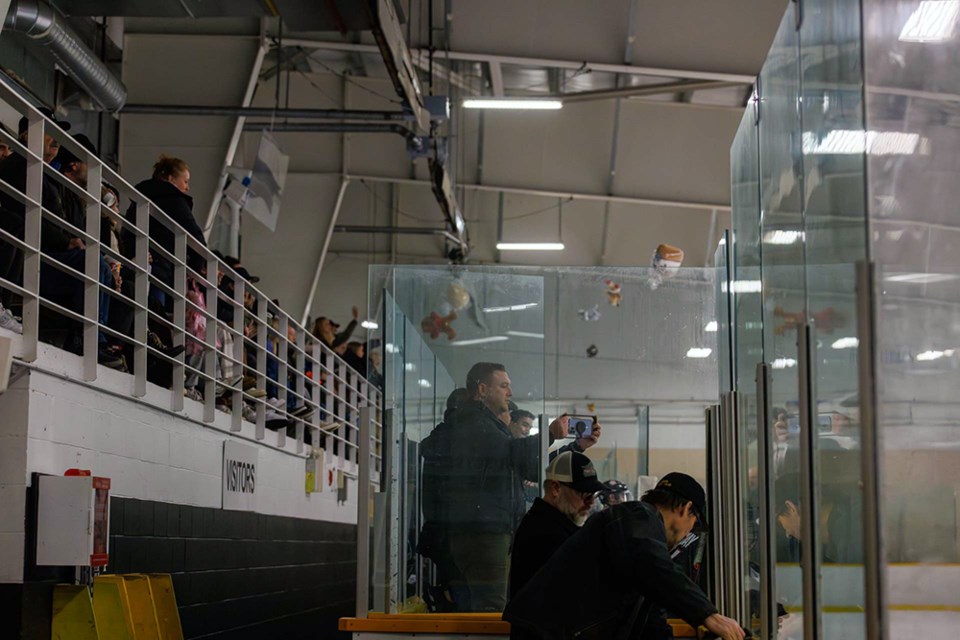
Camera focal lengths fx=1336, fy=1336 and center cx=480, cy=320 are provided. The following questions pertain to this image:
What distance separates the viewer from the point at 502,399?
6.37m

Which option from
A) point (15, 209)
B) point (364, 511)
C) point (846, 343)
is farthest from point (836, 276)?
point (15, 209)

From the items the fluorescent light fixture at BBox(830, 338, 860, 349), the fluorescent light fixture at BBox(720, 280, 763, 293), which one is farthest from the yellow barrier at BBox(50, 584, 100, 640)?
the fluorescent light fixture at BBox(830, 338, 860, 349)

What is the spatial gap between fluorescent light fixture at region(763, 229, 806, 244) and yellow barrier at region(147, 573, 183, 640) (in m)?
3.66

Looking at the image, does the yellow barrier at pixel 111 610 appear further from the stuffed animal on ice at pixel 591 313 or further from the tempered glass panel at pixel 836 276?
the tempered glass panel at pixel 836 276

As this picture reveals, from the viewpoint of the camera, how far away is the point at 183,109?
13.5 meters

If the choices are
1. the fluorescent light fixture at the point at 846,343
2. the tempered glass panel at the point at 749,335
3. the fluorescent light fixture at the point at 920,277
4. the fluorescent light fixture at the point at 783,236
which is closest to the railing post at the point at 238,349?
the tempered glass panel at the point at 749,335

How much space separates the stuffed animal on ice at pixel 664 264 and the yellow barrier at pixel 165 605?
9.32ft

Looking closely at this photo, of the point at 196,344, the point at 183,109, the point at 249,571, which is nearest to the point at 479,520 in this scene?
the point at 196,344

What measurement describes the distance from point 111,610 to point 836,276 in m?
3.97

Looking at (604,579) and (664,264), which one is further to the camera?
(664,264)

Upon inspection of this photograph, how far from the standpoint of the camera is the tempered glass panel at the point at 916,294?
277cm

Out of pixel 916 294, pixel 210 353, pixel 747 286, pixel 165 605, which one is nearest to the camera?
pixel 916 294

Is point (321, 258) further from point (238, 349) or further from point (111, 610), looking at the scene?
point (111, 610)

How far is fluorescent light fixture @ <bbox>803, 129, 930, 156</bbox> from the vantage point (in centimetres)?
281
